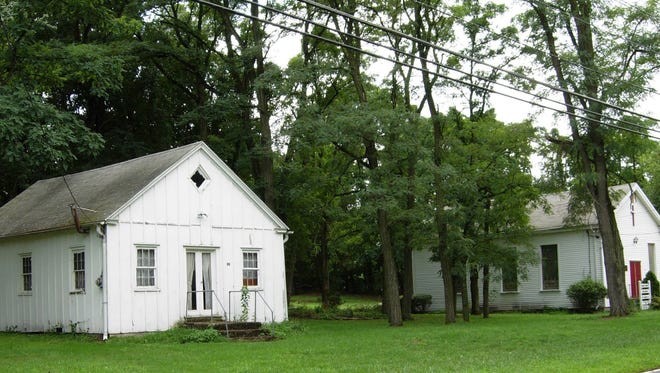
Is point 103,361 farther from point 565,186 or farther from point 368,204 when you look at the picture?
point 565,186

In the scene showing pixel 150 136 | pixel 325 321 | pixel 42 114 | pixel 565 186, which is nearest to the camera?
pixel 42 114

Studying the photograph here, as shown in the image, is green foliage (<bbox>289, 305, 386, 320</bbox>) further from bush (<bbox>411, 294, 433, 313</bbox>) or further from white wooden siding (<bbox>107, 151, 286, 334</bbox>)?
white wooden siding (<bbox>107, 151, 286, 334</bbox>)

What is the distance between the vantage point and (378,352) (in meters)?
15.5

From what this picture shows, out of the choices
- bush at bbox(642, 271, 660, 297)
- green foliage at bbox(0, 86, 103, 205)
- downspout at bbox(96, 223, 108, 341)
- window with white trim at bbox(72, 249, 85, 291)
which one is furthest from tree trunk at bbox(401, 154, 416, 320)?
bush at bbox(642, 271, 660, 297)

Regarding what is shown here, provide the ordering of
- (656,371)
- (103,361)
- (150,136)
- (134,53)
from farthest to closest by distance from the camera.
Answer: (150,136)
(134,53)
(103,361)
(656,371)

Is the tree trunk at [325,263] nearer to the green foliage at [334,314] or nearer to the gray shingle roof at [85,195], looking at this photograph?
the green foliage at [334,314]

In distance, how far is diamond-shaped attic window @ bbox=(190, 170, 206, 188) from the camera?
2261 cm

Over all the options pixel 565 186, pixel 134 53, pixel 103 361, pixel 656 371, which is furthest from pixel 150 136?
pixel 656 371

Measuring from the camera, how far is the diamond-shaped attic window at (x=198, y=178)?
2261 cm

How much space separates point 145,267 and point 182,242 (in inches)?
55.1

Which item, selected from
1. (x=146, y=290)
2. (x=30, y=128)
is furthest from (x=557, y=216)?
(x=30, y=128)

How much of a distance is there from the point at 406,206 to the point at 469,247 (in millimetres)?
2790

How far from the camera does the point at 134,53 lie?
3095 centimetres

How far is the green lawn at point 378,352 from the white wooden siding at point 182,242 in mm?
1501
